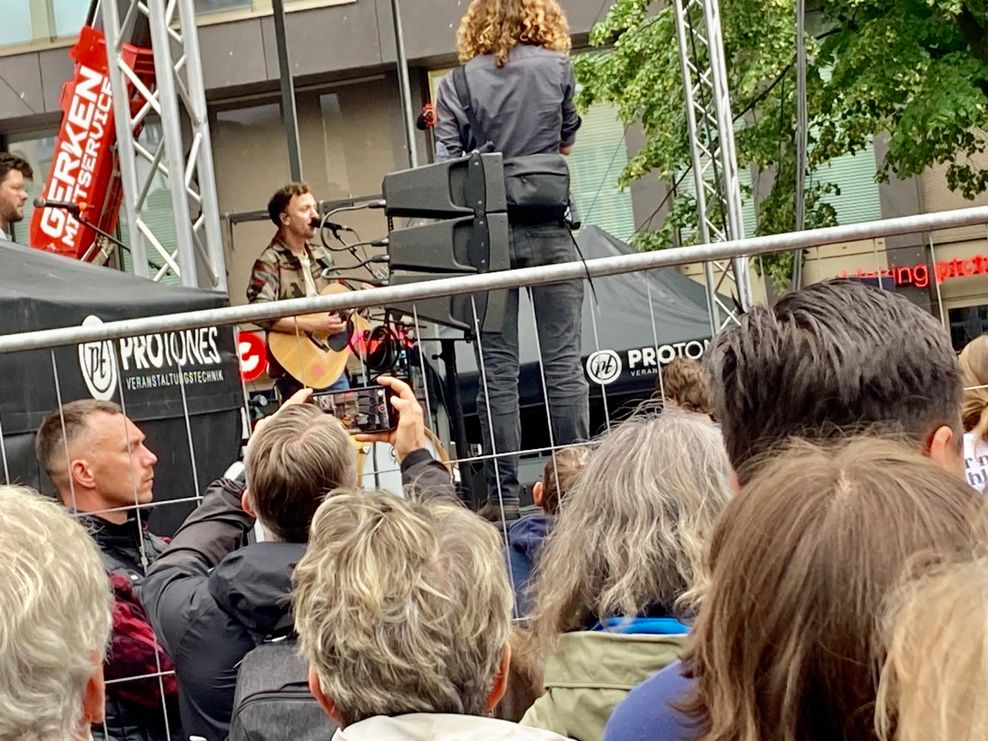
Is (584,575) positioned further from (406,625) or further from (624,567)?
(406,625)

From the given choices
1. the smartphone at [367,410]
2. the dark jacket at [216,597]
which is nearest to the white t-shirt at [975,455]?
the dark jacket at [216,597]

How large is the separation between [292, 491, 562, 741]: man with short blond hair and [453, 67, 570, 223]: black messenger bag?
2970mm

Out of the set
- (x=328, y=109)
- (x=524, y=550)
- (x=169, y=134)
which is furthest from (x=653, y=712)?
(x=328, y=109)

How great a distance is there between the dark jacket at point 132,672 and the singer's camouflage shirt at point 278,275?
3.92 metres

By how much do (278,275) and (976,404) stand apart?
4.51 meters

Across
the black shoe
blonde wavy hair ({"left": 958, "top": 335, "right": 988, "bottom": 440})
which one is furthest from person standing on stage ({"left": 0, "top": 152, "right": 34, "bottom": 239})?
blonde wavy hair ({"left": 958, "top": 335, "right": 988, "bottom": 440})

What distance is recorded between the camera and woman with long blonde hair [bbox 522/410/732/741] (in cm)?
187

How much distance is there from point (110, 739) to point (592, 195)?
1587cm

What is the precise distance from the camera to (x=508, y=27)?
507 centimetres

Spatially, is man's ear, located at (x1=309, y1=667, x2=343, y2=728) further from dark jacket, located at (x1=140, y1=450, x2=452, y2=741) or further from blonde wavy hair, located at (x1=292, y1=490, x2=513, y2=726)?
dark jacket, located at (x1=140, y1=450, x2=452, y2=741)

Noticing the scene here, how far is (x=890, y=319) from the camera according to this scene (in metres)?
1.93

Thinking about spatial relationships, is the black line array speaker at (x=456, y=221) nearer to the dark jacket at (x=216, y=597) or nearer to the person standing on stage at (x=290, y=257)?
the dark jacket at (x=216, y=597)

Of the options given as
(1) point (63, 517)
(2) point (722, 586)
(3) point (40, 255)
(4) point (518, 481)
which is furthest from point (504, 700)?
(3) point (40, 255)

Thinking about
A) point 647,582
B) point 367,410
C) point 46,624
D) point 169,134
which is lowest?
point 647,582
